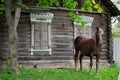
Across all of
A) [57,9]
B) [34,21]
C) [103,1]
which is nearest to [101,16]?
[103,1]

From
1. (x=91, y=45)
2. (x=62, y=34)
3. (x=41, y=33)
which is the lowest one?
(x=91, y=45)

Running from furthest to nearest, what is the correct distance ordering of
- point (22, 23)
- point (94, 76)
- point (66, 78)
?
point (22, 23) < point (94, 76) < point (66, 78)

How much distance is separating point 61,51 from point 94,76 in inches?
163

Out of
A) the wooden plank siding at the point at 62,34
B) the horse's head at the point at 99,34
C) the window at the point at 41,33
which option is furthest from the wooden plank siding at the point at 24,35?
the horse's head at the point at 99,34

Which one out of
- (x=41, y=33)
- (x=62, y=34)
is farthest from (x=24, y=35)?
(x=62, y=34)

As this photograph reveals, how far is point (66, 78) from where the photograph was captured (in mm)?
13383

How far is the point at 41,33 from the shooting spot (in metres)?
17.5

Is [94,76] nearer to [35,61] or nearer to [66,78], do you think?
[66,78]

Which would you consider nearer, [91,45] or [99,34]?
[99,34]

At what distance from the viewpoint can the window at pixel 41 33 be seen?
1722 centimetres

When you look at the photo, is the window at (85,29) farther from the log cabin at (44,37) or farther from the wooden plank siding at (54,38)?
the wooden plank siding at (54,38)

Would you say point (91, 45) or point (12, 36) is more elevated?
point (12, 36)

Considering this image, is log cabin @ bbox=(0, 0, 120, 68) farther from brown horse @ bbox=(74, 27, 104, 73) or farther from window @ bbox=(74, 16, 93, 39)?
brown horse @ bbox=(74, 27, 104, 73)

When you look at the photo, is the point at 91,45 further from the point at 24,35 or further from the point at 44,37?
the point at 24,35
